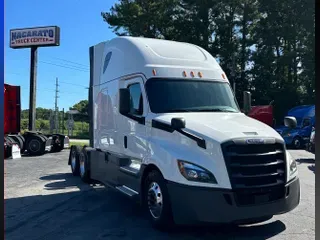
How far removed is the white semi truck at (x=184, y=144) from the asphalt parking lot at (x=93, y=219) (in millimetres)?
397

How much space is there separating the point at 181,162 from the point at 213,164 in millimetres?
453

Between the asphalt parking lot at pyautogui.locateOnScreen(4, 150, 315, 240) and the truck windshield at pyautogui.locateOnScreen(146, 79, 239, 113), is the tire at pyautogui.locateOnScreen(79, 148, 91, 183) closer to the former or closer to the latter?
the asphalt parking lot at pyautogui.locateOnScreen(4, 150, 315, 240)

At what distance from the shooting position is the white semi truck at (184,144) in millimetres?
4945

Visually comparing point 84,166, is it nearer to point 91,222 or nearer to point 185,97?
point 91,222

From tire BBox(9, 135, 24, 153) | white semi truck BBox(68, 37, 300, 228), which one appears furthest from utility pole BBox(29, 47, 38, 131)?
white semi truck BBox(68, 37, 300, 228)

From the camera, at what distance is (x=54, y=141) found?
1864 centimetres

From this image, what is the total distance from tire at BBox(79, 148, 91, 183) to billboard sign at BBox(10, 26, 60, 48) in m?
15.6

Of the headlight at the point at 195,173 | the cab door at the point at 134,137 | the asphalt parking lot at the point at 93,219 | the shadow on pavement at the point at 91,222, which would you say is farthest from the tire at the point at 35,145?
the headlight at the point at 195,173

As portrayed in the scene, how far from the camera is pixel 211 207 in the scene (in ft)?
16.0

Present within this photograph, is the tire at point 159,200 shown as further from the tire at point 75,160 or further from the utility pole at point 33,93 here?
the utility pole at point 33,93

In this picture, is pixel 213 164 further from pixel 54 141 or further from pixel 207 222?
pixel 54 141

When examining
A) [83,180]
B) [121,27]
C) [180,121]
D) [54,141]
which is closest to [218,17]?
[121,27]

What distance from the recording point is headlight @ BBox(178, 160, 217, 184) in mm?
4957

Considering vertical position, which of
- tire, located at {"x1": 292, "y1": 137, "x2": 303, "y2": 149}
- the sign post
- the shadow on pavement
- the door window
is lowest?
the shadow on pavement
